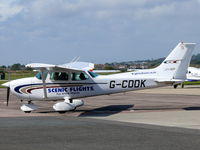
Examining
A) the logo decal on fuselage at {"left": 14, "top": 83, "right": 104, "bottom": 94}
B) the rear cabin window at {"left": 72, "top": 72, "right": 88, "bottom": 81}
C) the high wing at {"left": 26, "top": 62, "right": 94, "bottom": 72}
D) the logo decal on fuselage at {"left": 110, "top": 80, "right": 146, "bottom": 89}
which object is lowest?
the logo decal on fuselage at {"left": 14, "top": 83, "right": 104, "bottom": 94}

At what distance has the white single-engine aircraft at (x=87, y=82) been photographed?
1727cm

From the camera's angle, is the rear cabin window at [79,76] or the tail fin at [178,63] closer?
the tail fin at [178,63]

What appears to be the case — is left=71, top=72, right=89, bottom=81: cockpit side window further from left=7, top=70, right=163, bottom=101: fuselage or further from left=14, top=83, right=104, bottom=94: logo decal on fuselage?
left=14, top=83, right=104, bottom=94: logo decal on fuselage

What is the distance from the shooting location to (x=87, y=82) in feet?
57.2

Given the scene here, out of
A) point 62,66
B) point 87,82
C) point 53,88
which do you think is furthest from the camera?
point 87,82

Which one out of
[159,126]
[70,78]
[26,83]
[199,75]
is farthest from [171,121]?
[199,75]

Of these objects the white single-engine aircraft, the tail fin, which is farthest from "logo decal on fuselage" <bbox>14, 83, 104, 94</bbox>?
the tail fin

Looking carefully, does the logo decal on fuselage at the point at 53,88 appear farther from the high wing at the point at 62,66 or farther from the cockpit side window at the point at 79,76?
the high wing at the point at 62,66

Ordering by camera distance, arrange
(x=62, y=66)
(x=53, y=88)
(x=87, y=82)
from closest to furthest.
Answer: (x=62, y=66) → (x=53, y=88) → (x=87, y=82)

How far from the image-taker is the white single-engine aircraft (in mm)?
17266

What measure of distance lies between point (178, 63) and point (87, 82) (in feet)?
12.5

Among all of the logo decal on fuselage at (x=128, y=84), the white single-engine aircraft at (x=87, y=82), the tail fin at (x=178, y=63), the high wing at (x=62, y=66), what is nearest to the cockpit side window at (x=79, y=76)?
the white single-engine aircraft at (x=87, y=82)


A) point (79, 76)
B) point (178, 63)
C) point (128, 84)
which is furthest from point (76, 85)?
point (178, 63)

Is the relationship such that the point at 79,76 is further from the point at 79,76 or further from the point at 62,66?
the point at 62,66
